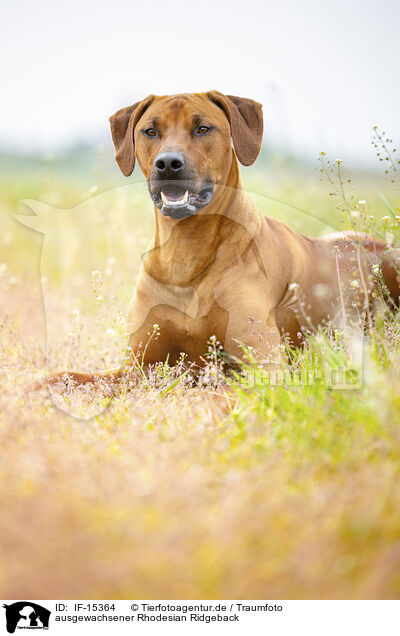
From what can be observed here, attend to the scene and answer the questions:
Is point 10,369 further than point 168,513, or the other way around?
point 10,369

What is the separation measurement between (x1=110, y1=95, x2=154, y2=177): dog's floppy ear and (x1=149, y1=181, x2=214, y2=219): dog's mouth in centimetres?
38

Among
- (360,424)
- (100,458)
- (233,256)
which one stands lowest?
(100,458)

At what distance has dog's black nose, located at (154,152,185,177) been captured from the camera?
118 inches

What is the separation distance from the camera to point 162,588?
1604mm

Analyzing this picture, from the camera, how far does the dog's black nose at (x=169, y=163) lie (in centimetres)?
299

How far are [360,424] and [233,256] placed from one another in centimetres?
143

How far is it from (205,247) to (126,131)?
0.77 metres

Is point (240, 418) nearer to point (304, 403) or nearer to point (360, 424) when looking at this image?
point (304, 403)

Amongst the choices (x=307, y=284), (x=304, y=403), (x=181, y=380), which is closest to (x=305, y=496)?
(x=304, y=403)
